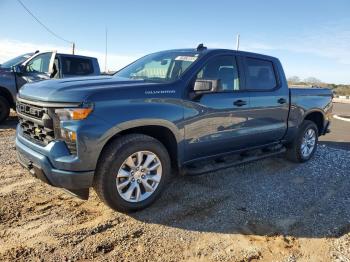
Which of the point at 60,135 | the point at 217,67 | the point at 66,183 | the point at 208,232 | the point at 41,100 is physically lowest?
the point at 208,232

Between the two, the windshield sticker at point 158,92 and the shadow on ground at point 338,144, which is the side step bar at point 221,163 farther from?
the shadow on ground at point 338,144

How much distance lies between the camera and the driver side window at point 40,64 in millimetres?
9680

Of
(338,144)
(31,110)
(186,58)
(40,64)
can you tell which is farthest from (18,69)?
(338,144)

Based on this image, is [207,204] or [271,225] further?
[207,204]

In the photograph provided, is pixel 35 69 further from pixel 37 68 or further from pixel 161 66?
pixel 161 66

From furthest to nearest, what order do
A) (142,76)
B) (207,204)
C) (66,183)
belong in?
(142,76) → (207,204) → (66,183)

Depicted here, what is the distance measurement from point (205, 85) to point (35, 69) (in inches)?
279

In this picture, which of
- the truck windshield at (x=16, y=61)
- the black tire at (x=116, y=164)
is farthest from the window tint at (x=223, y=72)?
the truck windshield at (x=16, y=61)

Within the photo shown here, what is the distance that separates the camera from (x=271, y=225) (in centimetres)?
391

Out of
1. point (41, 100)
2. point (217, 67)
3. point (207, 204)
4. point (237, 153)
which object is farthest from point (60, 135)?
point (237, 153)

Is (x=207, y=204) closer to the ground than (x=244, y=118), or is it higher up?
closer to the ground

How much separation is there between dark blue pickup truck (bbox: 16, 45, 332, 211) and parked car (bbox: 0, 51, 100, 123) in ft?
16.8

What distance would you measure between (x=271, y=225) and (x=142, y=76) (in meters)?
2.47

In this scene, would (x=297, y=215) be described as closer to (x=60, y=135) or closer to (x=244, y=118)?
(x=244, y=118)
